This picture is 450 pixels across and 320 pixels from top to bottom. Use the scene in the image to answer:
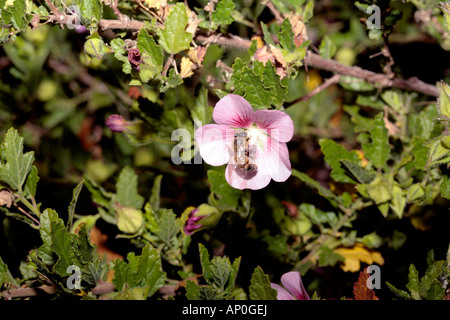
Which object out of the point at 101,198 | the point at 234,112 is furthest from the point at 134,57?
the point at 101,198

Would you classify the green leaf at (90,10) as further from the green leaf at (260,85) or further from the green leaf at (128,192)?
the green leaf at (128,192)

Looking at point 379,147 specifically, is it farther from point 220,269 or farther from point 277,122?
point 220,269

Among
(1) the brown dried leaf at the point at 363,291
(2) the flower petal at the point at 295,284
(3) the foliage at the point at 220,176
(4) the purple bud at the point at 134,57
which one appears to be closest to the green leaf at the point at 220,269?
(3) the foliage at the point at 220,176

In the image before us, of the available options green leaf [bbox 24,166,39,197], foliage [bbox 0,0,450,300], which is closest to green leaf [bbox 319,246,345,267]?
foliage [bbox 0,0,450,300]

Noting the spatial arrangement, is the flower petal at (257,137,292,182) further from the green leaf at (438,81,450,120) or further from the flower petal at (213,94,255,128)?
the green leaf at (438,81,450,120)

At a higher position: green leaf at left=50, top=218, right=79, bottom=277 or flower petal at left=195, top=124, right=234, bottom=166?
flower petal at left=195, top=124, right=234, bottom=166

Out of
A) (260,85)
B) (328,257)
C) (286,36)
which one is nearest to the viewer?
A: (260,85)
